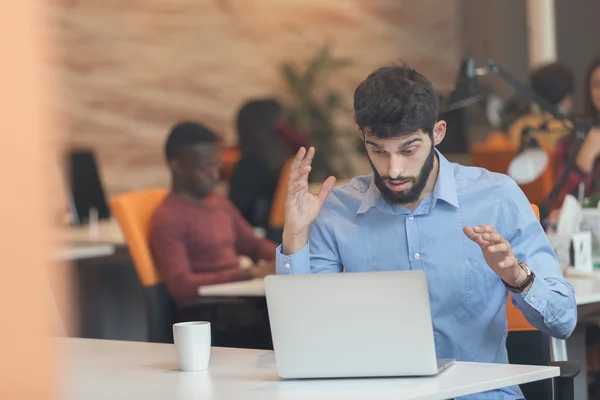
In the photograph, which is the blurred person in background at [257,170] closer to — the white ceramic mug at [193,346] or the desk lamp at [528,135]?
the desk lamp at [528,135]

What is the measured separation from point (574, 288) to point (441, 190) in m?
0.81

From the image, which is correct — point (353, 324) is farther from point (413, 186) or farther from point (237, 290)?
point (237, 290)

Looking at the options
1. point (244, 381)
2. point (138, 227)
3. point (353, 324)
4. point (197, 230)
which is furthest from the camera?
point (197, 230)

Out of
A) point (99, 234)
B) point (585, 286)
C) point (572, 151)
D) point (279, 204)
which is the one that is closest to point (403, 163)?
point (585, 286)

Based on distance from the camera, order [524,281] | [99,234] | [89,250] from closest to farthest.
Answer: [524,281]
[89,250]
[99,234]

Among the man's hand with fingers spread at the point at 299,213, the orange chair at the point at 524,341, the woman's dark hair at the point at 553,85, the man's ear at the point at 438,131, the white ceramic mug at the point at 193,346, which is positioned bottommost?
the orange chair at the point at 524,341

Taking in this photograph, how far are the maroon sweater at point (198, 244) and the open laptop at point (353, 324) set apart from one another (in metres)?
2.20

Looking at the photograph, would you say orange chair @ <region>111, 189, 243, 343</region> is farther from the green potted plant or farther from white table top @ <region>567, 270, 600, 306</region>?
the green potted plant

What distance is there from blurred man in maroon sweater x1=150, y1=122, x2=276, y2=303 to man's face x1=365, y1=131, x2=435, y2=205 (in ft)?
5.63

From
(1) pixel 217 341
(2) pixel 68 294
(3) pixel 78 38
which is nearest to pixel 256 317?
(1) pixel 217 341

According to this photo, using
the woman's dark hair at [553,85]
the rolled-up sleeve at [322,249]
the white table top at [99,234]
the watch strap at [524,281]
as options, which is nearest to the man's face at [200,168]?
the white table top at [99,234]

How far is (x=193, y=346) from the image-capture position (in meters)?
2.15

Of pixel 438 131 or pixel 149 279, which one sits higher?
pixel 438 131

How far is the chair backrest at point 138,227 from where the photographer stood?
399 cm
